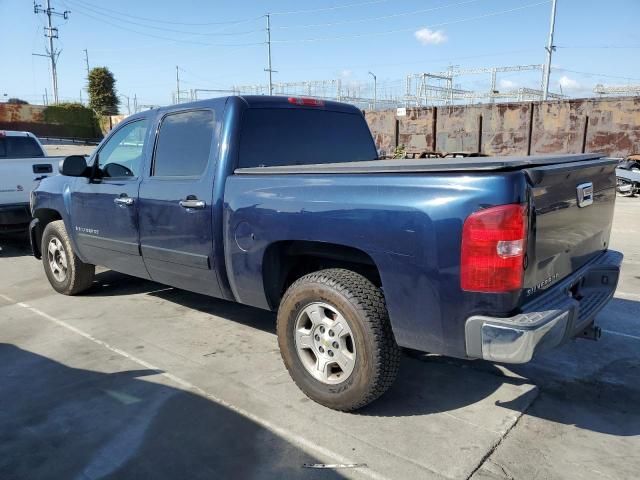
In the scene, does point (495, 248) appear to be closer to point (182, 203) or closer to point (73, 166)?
point (182, 203)

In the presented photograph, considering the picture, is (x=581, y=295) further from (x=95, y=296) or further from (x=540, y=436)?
(x=95, y=296)

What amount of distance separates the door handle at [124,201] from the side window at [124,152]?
0.22 metres

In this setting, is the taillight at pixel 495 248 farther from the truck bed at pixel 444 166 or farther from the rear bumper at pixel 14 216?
the rear bumper at pixel 14 216

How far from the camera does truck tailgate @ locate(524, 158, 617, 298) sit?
268 cm

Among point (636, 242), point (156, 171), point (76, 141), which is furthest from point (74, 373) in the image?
point (76, 141)

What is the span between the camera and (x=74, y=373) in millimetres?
3887

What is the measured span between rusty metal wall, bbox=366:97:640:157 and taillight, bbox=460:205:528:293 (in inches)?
653

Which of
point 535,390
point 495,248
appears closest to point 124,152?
point 495,248

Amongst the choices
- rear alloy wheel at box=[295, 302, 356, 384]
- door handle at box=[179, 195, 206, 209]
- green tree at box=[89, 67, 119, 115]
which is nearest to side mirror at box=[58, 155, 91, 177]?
door handle at box=[179, 195, 206, 209]

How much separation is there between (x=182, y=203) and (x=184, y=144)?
53 cm

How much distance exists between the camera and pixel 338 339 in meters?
3.21

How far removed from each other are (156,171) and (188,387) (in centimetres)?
181

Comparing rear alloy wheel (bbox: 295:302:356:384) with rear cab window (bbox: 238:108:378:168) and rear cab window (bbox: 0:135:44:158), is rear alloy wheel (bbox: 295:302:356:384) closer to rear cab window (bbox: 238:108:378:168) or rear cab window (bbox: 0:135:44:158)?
rear cab window (bbox: 238:108:378:168)

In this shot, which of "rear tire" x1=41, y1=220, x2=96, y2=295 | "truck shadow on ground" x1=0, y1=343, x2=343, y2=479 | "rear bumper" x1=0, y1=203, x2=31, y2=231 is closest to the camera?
"truck shadow on ground" x1=0, y1=343, x2=343, y2=479
